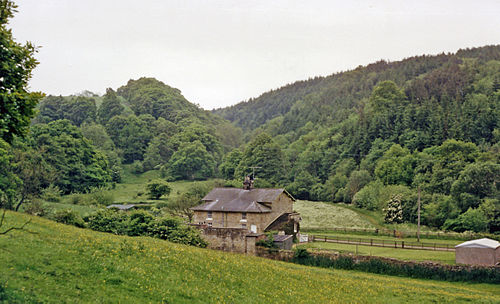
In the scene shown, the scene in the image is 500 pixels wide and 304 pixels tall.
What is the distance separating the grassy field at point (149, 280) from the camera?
14.1 m

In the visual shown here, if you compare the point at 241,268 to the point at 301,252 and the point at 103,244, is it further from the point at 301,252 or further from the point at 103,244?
the point at 301,252

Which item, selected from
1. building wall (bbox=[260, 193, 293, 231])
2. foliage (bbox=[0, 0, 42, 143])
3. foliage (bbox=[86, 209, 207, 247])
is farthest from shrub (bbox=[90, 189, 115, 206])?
foliage (bbox=[0, 0, 42, 143])

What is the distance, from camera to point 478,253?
35.8m

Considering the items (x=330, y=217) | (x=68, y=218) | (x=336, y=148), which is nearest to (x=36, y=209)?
(x=68, y=218)

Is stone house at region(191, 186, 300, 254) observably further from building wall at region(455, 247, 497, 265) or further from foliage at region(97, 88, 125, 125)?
foliage at region(97, 88, 125, 125)

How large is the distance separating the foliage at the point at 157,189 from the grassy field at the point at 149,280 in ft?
172

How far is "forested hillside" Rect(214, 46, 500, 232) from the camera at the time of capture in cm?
6706

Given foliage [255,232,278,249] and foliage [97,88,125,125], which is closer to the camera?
foliage [255,232,278,249]

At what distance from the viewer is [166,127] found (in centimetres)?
14212

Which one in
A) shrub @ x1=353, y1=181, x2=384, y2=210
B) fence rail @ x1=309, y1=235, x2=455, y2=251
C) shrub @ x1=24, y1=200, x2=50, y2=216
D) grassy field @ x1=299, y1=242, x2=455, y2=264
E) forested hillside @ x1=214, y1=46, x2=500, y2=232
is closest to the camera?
grassy field @ x1=299, y1=242, x2=455, y2=264

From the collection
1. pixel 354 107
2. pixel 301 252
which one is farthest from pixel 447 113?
pixel 301 252

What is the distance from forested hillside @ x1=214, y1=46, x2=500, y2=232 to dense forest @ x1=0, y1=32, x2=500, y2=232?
24 centimetres

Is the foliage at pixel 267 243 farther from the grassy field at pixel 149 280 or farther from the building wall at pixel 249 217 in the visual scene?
the building wall at pixel 249 217

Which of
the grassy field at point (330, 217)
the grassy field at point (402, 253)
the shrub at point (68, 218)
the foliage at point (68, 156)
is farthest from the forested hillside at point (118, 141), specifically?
the grassy field at point (330, 217)
